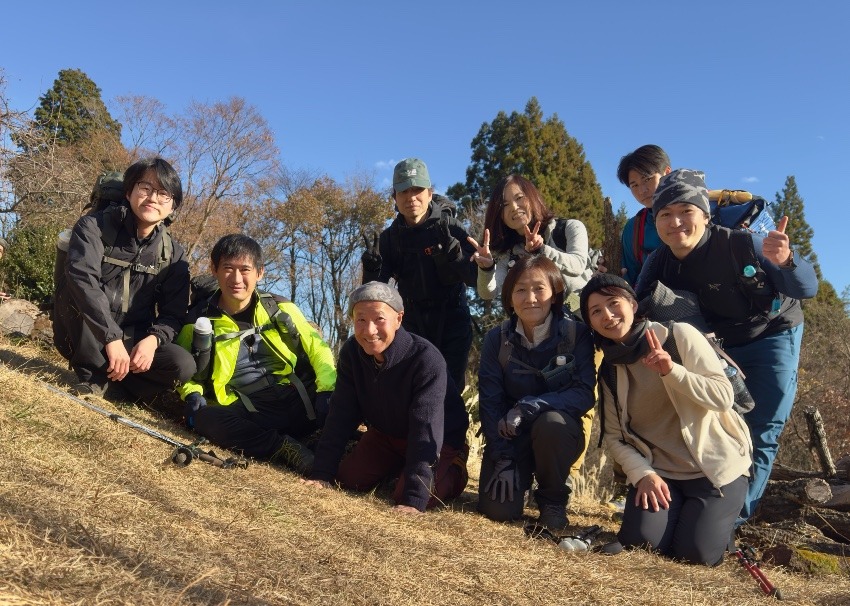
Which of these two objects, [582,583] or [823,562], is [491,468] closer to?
[582,583]

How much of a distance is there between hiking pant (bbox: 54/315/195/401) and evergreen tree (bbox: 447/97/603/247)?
16.1 metres

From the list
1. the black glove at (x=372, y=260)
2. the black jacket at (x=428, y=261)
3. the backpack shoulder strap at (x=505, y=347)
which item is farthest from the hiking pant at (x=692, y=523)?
the black glove at (x=372, y=260)

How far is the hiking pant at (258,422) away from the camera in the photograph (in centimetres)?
448

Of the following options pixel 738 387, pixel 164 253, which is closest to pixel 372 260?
pixel 164 253

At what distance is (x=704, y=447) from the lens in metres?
3.60

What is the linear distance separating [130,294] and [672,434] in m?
3.96

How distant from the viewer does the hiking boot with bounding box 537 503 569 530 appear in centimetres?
394

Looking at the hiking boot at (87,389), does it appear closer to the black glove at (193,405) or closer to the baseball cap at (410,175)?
the black glove at (193,405)

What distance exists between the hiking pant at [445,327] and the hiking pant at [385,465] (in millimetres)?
982

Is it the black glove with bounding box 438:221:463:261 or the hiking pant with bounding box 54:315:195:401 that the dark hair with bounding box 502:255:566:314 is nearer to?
the black glove with bounding box 438:221:463:261

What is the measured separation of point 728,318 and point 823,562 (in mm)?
1501

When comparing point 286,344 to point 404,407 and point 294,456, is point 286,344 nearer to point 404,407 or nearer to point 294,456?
point 294,456

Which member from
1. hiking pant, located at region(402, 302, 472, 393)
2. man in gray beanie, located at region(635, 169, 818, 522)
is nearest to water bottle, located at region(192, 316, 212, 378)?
hiking pant, located at region(402, 302, 472, 393)

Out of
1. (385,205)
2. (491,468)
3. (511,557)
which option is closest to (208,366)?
(491,468)
